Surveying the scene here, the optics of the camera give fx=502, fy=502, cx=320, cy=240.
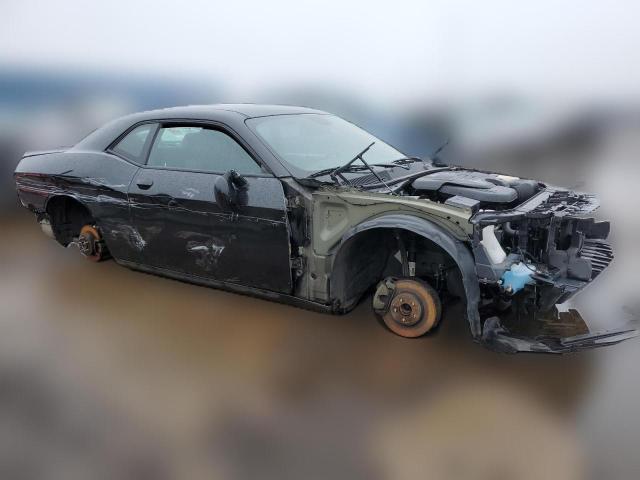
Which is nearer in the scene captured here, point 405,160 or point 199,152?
point 199,152

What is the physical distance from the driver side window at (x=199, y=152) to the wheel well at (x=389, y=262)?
83cm

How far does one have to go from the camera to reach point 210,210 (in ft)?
11.4

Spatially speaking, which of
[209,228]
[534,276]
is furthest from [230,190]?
[534,276]

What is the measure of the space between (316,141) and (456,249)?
1.50m

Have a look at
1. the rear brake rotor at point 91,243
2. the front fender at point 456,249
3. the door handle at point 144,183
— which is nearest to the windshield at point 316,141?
the front fender at point 456,249

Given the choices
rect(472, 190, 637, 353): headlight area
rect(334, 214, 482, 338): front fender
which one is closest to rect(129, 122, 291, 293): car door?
rect(334, 214, 482, 338): front fender

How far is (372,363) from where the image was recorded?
2.98 m

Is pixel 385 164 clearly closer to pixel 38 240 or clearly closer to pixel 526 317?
pixel 526 317

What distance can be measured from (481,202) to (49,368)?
2.83 meters

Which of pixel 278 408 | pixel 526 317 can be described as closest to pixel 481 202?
pixel 526 317

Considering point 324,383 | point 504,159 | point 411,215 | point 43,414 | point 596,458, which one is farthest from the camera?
point 504,159

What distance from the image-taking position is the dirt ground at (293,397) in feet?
7.32

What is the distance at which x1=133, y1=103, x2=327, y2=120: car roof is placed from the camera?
12.2ft

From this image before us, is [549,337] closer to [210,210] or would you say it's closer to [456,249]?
[456,249]
